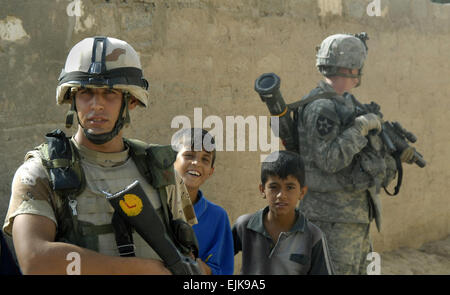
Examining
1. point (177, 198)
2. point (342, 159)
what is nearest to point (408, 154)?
point (342, 159)

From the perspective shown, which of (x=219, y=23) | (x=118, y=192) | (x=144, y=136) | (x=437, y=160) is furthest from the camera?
(x=437, y=160)

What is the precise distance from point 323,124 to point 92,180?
1770 millimetres

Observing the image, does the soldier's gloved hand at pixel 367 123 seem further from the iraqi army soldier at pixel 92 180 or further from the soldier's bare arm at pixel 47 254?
the soldier's bare arm at pixel 47 254

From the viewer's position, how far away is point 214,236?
2.45 metres

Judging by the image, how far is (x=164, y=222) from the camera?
6.04 ft

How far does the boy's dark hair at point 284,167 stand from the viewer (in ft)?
9.11

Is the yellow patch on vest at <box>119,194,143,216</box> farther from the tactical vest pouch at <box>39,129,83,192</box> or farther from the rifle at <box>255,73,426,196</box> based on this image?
the rifle at <box>255,73,426,196</box>

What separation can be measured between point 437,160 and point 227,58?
2.89m

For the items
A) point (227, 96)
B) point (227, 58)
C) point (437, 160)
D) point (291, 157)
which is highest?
point (227, 58)

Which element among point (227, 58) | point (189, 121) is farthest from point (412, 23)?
point (189, 121)

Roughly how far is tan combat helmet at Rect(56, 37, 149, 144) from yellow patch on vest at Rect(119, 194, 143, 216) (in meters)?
0.23

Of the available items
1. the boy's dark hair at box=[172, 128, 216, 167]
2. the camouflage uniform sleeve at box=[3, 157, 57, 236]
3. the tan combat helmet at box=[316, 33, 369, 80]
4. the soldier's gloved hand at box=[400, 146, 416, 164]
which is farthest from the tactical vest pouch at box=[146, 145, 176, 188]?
the soldier's gloved hand at box=[400, 146, 416, 164]

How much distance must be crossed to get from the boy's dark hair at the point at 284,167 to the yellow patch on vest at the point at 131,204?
1.20 metres
